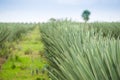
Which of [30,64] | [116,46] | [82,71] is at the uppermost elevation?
[116,46]

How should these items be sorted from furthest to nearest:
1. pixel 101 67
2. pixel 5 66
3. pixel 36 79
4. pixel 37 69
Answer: pixel 5 66 < pixel 37 69 < pixel 36 79 < pixel 101 67

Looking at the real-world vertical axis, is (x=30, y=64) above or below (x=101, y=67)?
below

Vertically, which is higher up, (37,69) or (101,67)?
(101,67)

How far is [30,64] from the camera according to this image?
33.6 ft

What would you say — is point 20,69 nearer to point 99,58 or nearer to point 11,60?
point 11,60

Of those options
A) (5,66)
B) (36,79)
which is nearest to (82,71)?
(36,79)

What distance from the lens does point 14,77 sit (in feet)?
26.6

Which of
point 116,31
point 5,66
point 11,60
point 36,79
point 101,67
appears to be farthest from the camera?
point 116,31

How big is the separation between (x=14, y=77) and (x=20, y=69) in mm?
1216

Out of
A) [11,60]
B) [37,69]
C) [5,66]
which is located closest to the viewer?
[37,69]

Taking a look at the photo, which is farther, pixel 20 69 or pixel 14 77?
pixel 20 69

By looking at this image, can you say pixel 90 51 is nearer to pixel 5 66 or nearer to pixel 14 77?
pixel 14 77

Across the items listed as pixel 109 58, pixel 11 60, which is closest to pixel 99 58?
pixel 109 58

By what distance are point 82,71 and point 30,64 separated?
334 inches
